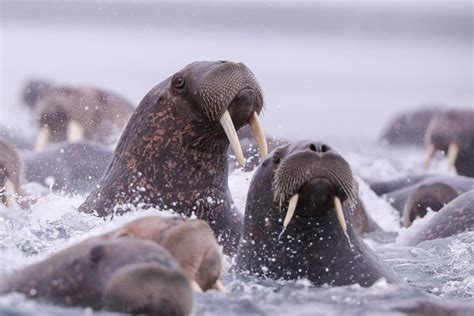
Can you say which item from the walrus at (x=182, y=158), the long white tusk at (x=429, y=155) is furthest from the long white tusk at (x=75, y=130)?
the walrus at (x=182, y=158)

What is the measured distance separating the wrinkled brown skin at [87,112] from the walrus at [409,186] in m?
2.77

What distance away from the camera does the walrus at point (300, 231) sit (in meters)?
7.93

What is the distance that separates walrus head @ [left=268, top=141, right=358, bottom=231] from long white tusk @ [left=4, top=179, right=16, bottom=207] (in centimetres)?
309

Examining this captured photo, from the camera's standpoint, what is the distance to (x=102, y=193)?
934cm

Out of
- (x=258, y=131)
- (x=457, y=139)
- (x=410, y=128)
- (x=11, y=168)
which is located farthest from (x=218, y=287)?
(x=410, y=128)

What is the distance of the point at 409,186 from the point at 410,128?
710cm

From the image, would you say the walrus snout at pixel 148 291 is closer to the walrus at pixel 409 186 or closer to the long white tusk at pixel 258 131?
the long white tusk at pixel 258 131

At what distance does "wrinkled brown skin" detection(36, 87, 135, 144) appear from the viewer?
1531cm

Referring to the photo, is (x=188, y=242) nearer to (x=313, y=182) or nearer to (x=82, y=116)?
(x=313, y=182)

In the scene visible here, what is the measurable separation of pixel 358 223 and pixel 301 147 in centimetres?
519

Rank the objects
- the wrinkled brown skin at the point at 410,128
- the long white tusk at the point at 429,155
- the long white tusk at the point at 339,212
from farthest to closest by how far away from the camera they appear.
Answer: the wrinkled brown skin at the point at 410,128 < the long white tusk at the point at 429,155 < the long white tusk at the point at 339,212

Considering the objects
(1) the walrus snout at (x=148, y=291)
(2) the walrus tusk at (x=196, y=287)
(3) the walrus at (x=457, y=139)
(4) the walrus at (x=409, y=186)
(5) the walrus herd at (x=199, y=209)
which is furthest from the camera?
(3) the walrus at (x=457, y=139)

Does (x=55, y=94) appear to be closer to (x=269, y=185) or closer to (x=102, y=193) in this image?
(x=102, y=193)

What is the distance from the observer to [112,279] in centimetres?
618
